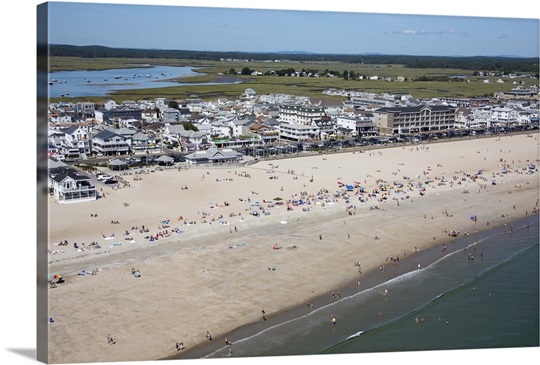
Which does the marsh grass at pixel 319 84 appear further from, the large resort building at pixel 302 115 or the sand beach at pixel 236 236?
the sand beach at pixel 236 236

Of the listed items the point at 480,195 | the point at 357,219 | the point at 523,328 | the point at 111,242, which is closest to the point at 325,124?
the point at 480,195

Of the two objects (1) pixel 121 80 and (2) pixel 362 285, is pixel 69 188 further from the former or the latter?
(1) pixel 121 80

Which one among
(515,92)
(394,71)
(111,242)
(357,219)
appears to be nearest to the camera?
(111,242)

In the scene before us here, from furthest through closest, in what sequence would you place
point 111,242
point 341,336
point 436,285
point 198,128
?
point 198,128, point 111,242, point 436,285, point 341,336

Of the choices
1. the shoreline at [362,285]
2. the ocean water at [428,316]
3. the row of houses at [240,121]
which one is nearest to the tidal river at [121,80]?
the row of houses at [240,121]

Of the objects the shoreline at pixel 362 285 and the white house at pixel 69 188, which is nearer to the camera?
the shoreline at pixel 362 285

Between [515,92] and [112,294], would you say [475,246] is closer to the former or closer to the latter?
[112,294]

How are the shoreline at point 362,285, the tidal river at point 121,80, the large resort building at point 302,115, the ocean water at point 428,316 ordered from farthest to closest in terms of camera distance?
the tidal river at point 121,80, the large resort building at point 302,115, the ocean water at point 428,316, the shoreline at point 362,285
